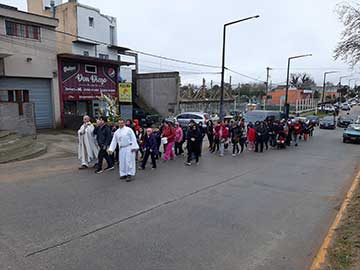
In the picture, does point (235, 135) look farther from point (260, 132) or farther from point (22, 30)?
point (22, 30)

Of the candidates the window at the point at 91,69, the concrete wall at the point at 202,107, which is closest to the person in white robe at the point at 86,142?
the window at the point at 91,69

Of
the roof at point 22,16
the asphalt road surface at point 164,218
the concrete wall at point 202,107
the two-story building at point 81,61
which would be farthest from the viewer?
the concrete wall at point 202,107

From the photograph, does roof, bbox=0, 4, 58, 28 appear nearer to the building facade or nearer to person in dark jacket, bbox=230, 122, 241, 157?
the building facade

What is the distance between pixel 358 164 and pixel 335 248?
10328 mm

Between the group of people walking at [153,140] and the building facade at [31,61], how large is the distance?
8.78 m

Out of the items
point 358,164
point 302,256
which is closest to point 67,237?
point 302,256

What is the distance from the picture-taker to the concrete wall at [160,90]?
32000 millimetres

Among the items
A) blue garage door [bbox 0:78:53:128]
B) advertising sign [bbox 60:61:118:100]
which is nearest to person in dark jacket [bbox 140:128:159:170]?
blue garage door [bbox 0:78:53:128]

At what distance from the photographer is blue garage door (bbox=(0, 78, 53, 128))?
18625 millimetres

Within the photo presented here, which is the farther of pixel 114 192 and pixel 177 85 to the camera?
pixel 177 85

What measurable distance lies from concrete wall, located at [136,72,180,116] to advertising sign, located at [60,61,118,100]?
27.7ft

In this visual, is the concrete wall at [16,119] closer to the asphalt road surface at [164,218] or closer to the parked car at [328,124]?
the asphalt road surface at [164,218]

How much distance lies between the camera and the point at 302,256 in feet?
15.0

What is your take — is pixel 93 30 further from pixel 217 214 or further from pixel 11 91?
pixel 217 214
